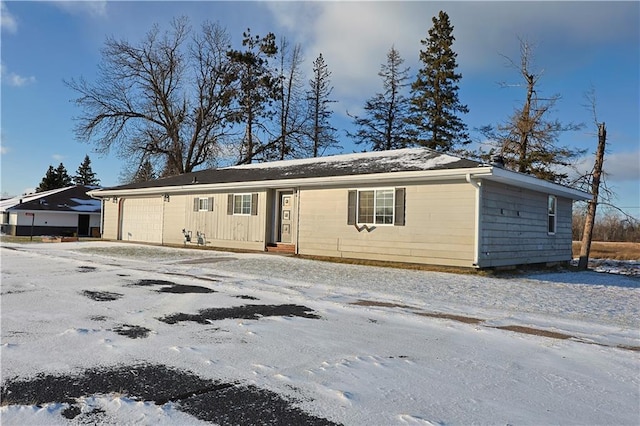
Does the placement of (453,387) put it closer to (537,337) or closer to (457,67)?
(537,337)

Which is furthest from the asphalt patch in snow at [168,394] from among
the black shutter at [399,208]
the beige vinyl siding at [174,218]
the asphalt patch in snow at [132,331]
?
the beige vinyl siding at [174,218]

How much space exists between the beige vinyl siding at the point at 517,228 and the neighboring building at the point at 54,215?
92.3ft

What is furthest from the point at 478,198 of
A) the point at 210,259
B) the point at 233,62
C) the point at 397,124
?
the point at 233,62

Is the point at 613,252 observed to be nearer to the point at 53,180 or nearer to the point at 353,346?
the point at 353,346

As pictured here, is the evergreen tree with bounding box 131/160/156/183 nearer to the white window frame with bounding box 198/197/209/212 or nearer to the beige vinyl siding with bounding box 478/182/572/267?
the white window frame with bounding box 198/197/209/212

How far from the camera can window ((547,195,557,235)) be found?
15.3 meters

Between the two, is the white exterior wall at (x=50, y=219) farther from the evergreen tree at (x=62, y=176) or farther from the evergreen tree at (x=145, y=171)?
the evergreen tree at (x=62, y=176)

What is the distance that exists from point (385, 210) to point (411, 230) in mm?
1024

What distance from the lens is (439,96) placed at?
1283 inches

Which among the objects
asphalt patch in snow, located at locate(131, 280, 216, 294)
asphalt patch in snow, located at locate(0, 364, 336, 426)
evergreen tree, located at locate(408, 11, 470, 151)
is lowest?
asphalt patch in snow, located at locate(0, 364, 336, 426)

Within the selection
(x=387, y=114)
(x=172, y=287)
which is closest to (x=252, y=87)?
(x=387, y=114)

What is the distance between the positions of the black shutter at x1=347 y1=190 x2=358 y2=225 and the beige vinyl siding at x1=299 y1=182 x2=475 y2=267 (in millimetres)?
134

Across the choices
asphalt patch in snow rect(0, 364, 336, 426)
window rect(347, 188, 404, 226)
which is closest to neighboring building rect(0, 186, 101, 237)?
window rect(347, 188, 404, 226)

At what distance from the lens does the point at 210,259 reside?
13.6m
